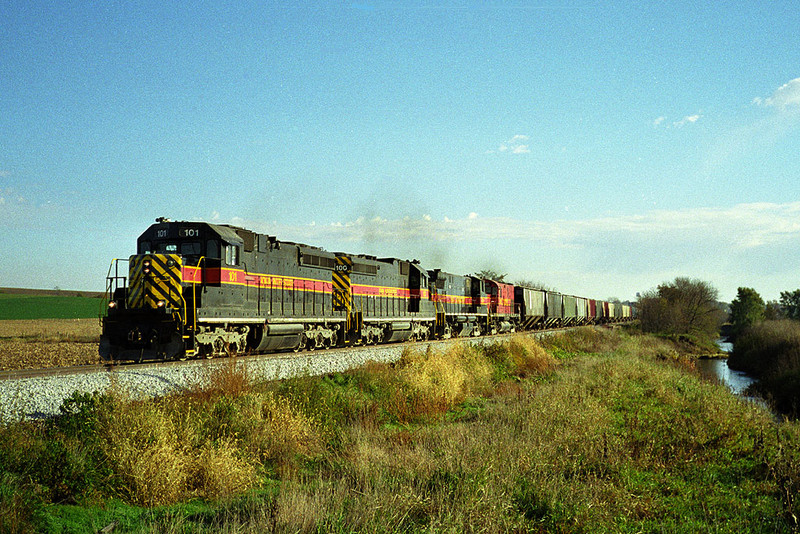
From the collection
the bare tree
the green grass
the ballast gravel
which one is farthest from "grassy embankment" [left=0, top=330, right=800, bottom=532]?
the bare tree

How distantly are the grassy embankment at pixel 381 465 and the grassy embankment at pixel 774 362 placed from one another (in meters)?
12.4

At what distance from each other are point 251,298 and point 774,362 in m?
29.5

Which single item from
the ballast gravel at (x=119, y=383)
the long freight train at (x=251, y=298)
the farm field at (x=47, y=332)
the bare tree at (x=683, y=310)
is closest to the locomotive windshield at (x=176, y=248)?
the long freight train at (x=251, y=298)

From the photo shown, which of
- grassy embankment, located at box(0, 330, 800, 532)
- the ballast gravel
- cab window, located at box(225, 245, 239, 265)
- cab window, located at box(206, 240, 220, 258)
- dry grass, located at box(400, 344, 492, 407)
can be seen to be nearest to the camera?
grassy embankment, located at box(0, 330, 800, 532)

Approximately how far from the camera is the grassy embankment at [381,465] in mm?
5574

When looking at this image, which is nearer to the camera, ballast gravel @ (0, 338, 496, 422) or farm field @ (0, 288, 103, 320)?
ballast gravel @ (0, 338, 496, 422)

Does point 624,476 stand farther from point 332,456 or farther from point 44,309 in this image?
point 44,309

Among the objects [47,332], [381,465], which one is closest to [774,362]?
[381,465]

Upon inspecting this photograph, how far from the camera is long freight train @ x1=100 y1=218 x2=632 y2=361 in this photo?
47.2 feet

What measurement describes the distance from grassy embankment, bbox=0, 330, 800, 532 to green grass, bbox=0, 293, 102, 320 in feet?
149

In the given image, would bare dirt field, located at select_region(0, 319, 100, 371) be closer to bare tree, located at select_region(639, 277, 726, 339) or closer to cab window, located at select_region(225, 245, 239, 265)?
cab window, located at select_region(225, 245, 239, 265)

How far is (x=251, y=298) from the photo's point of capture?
56.1ft

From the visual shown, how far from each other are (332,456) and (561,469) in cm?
307

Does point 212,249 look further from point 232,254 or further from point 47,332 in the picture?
point 47,332
